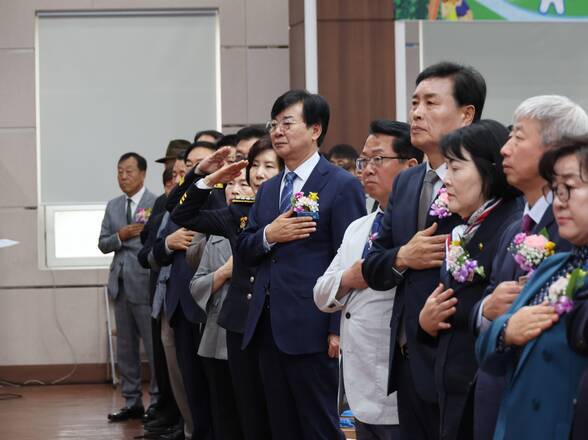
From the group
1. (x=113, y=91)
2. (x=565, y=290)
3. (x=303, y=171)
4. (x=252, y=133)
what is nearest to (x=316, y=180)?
(x=303, y=171)

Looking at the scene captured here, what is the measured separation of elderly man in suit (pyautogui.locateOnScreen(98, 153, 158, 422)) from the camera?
24.9ft

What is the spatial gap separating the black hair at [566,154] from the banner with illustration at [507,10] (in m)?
4.75

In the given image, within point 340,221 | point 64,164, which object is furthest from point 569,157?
point 64,164

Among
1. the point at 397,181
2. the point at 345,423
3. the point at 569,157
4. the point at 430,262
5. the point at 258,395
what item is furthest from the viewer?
the point at 345,423

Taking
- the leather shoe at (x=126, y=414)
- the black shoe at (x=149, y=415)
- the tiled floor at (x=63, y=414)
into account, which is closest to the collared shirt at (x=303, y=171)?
the tiled floor at (x=63, y=414)

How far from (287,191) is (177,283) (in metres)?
1.62

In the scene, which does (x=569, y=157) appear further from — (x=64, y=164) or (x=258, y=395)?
(x=64, y=164)

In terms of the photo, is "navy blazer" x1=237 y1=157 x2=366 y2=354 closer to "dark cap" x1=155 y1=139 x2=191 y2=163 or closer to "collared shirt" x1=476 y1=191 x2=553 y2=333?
"collared shirt" x1=476 y1=191 x2=553 y2=333

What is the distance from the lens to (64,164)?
9070 mm

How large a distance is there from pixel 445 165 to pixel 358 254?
566mm

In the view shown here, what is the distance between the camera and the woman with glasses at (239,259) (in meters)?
4.38

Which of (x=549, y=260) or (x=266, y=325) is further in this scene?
(x=266, y=325)

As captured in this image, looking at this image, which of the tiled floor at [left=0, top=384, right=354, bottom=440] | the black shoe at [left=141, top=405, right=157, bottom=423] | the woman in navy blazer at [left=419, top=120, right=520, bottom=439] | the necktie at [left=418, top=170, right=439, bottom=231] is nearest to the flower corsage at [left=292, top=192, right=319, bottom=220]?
the necktie at [left=418, top=170, right=439, bottom=231]

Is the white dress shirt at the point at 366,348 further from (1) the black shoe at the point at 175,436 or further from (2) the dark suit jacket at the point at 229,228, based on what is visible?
(1) the black shoe at the point at 175,436
